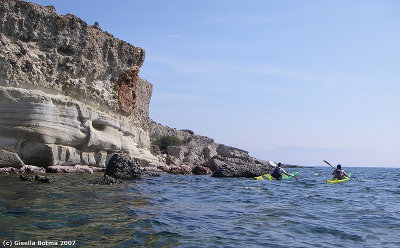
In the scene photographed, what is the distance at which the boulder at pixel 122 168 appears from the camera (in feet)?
51.1

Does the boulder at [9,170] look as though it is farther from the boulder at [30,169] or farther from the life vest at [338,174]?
the life vest at [338,174]

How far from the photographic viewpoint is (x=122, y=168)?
15.8m

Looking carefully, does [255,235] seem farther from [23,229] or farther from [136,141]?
[136,141]

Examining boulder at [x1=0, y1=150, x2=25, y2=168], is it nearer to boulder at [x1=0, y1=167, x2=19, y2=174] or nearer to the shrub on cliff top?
boulder at [x1=0, y1=167, x2=19, y2=174]

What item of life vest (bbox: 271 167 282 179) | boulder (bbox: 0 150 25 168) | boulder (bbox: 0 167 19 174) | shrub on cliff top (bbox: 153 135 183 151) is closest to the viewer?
boulder (bbox: 0 167 19 174)

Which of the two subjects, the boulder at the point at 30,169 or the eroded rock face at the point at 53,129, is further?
the eroded rock face at the point at 53,129

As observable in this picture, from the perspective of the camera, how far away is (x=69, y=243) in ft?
17.2

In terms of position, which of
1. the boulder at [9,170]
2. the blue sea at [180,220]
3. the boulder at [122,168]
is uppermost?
the boulder at [122,168]

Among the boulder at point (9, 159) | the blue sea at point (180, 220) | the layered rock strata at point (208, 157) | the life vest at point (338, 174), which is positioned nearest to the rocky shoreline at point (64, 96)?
the boulder at point (9, 159)

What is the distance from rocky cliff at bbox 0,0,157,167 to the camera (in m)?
15.5

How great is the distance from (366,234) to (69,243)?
16.7 feet

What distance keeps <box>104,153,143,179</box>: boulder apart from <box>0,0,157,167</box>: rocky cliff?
263 cm

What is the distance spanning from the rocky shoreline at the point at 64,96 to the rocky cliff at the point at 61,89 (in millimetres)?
38

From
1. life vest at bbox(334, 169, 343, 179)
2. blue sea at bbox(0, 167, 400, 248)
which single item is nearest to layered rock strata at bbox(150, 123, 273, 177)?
life vest at bbox(334, 169, 343, 179)
